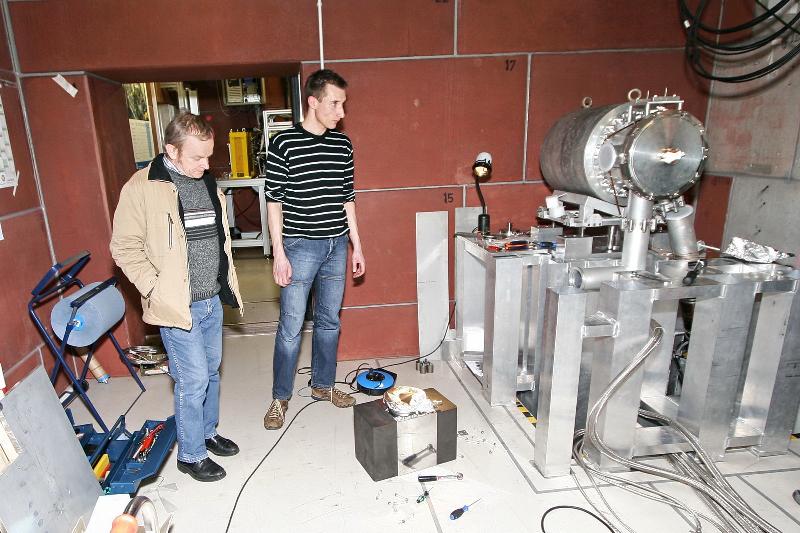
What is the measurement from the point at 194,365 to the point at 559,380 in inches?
66.2

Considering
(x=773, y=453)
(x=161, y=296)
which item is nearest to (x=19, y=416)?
(x=161, y=296)

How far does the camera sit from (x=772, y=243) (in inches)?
108

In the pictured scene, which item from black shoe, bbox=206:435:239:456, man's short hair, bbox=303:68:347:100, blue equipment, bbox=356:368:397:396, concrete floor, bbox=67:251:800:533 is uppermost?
man's short hair, bbox=303:68:347:100

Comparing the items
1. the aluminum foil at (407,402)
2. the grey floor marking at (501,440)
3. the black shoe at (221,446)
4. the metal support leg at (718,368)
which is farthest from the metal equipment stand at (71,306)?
the metal support leg at (718,368)

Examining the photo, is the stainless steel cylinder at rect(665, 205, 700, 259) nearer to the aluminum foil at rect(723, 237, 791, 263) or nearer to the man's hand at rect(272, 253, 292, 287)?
the aluminum foil at rect(723, 237, 791, 263)

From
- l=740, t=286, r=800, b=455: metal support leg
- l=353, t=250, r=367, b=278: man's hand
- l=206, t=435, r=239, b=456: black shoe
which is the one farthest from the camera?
l=353, t=250, r=367, b=278: man's hand

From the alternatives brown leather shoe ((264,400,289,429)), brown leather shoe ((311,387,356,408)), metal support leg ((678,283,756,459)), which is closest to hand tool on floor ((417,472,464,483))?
brown leather shoe ((311,387,356,408))

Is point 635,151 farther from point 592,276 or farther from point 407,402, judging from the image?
point 407,402

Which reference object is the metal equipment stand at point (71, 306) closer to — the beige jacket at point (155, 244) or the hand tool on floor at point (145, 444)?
the hand tool on floor at point (145, 444)

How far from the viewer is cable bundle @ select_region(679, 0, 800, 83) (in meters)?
2.53

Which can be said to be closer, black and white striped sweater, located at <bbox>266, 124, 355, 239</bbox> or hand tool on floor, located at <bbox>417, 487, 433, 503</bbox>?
hand tool on floor, located at <bbox>417, 487, 433, 503</bbox>

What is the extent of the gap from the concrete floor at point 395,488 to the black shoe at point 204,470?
34 millimetres

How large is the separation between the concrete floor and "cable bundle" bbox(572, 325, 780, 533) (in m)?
0.05

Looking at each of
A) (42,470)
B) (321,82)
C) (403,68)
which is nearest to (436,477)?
(42,470)
